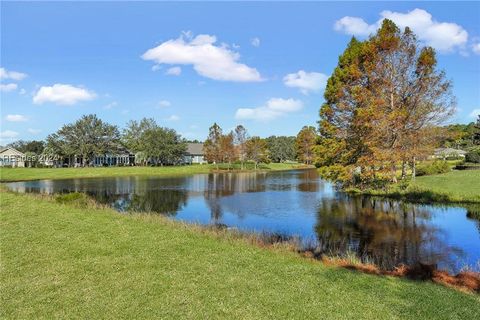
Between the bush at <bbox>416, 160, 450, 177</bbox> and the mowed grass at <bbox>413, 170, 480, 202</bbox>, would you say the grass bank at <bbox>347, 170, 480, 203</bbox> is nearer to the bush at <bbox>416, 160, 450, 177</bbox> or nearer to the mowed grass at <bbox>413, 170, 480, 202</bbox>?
the mowed grass at <bbox>413, 170, 480, 202</bbox>

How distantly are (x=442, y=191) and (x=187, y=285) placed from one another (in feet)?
85.7

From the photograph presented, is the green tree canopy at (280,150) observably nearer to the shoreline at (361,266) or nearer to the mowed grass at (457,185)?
the mowed grass at (457,185)

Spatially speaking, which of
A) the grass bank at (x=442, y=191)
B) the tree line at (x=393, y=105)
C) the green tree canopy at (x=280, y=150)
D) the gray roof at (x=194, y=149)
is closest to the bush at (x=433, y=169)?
the grass bank at (x=442, y=191)

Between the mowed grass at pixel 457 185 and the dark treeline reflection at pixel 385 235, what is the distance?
344cm

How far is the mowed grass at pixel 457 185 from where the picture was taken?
2720 centimetres

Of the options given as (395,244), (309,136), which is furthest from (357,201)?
(309,136)

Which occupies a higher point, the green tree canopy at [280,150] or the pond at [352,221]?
the green tree canopy at [280,150]

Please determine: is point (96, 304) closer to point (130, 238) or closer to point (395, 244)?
point (130, 238)

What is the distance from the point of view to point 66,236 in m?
13.5

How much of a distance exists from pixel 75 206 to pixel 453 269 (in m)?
19.4

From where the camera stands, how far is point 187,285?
28.3 feet

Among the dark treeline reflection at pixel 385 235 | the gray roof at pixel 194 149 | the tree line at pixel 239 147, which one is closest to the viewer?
the dark treeline reflection at pixel 385 235

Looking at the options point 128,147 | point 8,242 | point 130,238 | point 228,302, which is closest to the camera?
point 228,302

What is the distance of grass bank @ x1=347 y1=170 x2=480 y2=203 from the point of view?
89.1 feet
